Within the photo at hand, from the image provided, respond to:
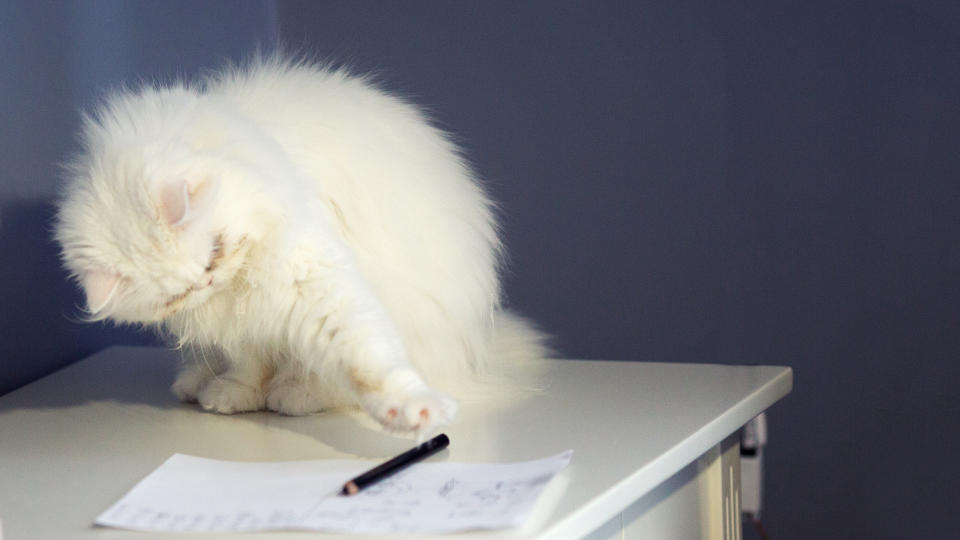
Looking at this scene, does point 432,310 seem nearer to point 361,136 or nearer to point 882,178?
point 361,136

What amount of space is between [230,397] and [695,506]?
554mm

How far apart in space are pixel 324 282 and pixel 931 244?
118 cm

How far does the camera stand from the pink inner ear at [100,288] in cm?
108

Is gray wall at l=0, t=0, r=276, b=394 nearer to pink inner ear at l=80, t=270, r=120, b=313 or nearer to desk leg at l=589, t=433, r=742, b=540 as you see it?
pink inner ear at l=80, t=270, r=120, b=313

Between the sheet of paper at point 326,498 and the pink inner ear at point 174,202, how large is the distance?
0.78 ft

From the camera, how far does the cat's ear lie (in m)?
1.05

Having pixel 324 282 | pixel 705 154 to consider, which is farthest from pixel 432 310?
pixel 705 154

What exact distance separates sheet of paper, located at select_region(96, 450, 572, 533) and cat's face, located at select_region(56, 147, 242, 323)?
0.18m

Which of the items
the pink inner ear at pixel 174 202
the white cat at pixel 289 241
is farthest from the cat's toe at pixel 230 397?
the pink inner ear at pixel 174 202

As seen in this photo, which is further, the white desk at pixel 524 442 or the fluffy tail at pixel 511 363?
the fluffy tail at pixel 511 363

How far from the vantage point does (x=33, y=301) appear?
154 centimetres

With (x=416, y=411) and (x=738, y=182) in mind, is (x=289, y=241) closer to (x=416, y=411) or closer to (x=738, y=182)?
(x=416, y=411)

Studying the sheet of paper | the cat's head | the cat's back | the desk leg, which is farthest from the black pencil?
the cat's back

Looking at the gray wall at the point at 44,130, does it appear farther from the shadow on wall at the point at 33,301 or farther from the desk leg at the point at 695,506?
the desk leg at the point at 695,506
